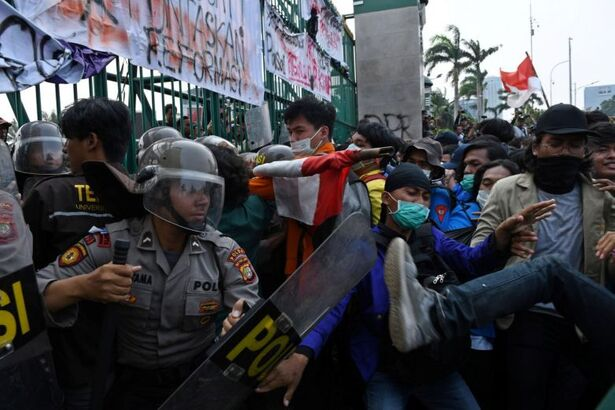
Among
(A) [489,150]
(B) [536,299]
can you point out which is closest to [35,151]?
(B) [536,299]

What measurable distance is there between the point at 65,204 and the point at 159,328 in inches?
24.9

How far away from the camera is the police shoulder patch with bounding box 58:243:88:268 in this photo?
64.1 inches

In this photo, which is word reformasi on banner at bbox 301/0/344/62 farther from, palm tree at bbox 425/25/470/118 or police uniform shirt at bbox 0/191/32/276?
palm tree at bbox 425/25/470/118

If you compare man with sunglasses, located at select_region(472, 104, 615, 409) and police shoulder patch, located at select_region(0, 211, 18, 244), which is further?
man with sunglasses, located at select_region(472, 104, 615, 409)

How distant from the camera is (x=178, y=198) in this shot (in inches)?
64.1

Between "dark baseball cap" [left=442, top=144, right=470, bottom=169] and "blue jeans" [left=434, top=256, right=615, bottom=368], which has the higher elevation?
"dark baseball cap" [left=442, top=144, right=470, bottom=169]

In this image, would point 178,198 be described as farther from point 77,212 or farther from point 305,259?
point 305,259

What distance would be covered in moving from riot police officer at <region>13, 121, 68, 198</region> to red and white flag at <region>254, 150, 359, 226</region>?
41.8 inches

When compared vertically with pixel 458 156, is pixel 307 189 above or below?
below

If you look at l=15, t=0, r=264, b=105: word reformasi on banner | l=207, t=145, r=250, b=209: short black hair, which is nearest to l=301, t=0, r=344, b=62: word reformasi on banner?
l=15, t=0, r=264, b=105: word reformasi on banner

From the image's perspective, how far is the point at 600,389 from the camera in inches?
93.7

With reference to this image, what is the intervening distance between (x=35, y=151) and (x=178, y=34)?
1.60m

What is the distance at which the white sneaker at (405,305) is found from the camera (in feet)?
6.34

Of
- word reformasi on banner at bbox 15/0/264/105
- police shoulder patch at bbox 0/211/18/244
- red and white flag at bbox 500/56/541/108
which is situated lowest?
police shoulder patch at bbox 0/211/18/244
